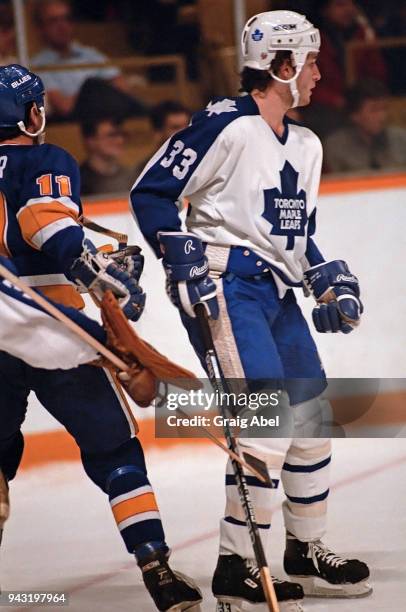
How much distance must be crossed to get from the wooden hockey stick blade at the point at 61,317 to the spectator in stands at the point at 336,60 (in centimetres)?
245

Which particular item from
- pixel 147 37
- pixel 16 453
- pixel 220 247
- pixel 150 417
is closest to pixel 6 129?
pixel 220 247

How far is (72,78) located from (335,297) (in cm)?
214

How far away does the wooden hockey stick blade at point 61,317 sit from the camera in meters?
2.51

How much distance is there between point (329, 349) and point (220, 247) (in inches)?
58.0

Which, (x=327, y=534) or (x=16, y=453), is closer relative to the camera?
(x=16, y=453)

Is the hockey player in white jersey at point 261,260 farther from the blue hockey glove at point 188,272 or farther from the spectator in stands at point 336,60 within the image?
the spectator in stands at point 336,60

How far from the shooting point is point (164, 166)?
9.27ft

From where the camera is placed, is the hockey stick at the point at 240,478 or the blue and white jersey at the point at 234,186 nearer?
the hockey stick at the point at 240,478

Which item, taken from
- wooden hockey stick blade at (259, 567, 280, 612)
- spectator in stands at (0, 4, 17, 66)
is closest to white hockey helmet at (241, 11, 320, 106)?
wooden hockey stick blade at (259, 567, 280, 612)

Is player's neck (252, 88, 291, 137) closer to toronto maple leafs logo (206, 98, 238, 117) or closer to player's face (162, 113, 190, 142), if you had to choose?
toronto maple leafs logo (206, 98, 238, 117)

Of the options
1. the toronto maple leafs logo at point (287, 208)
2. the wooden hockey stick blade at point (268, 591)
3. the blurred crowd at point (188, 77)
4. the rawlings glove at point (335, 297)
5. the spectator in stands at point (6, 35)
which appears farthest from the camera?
the spectator in stands at point (6, 35)

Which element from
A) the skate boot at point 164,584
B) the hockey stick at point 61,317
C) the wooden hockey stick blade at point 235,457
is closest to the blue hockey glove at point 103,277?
the hockey stick at point 61,317

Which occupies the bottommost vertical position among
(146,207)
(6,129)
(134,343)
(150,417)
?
(150,417)

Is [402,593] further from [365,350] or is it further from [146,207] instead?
[365,350]
